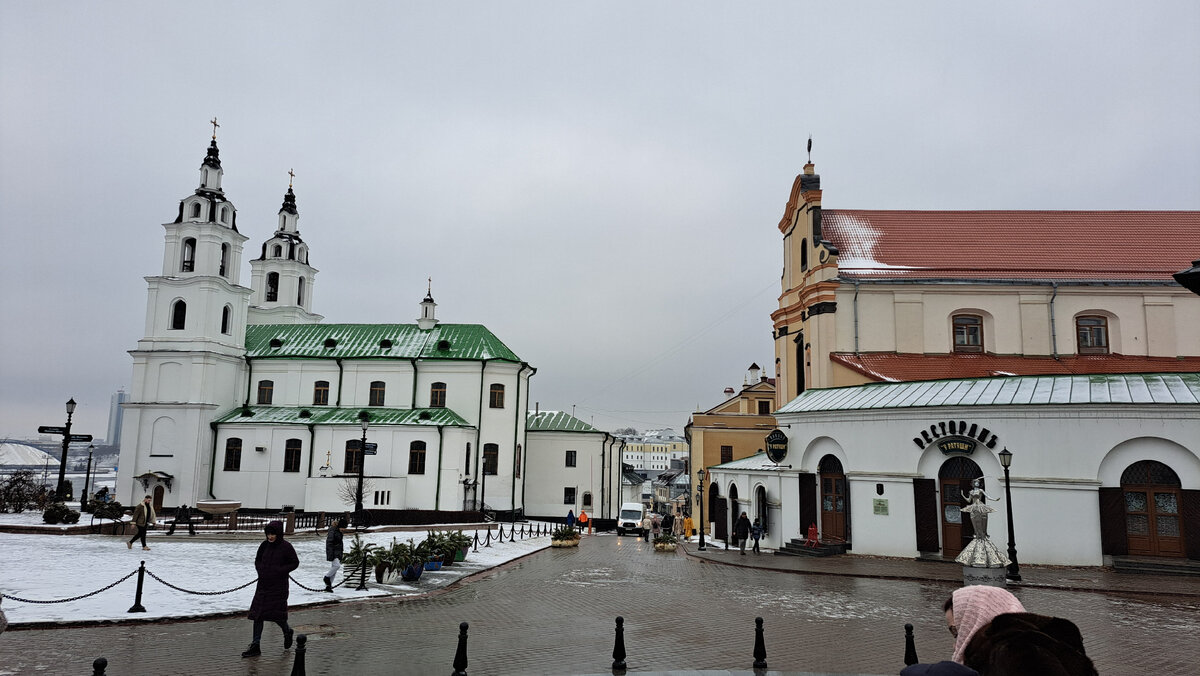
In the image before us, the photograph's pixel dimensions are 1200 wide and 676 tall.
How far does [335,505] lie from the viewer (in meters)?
41.9

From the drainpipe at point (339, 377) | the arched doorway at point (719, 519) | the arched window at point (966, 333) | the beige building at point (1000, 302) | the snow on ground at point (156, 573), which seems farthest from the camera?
the drainpipe at point (339, 377)

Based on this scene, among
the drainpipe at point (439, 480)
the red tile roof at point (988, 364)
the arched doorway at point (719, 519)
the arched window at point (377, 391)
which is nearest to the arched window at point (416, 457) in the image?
the drainpipe at point (439, 480)

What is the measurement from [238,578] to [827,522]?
18.7 meters

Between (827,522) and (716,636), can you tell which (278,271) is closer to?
(827,522)

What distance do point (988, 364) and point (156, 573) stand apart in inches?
1209

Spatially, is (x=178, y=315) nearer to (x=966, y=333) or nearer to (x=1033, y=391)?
(x=966, y=333)

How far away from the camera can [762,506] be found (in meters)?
29.3

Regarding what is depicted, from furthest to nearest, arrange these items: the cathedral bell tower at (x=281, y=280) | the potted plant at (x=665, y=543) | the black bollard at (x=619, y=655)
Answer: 1. the cathedral bell tower at (x=281, y=280)
2. the potted plant at (x=665, y=543)
3. the black bollard at (x=619, y=655)

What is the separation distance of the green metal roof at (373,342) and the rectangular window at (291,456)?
6.35 metres

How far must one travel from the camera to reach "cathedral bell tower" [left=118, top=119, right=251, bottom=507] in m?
44.9

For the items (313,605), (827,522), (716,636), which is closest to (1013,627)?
(716,636)

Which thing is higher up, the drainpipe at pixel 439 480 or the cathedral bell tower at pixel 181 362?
the cathedral bell tower at pixel 181 362

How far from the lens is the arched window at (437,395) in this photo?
4894 centimetres

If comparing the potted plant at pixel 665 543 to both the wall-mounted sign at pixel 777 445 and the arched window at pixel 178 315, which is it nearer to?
the wall-mounted sign at pixel 777 445
